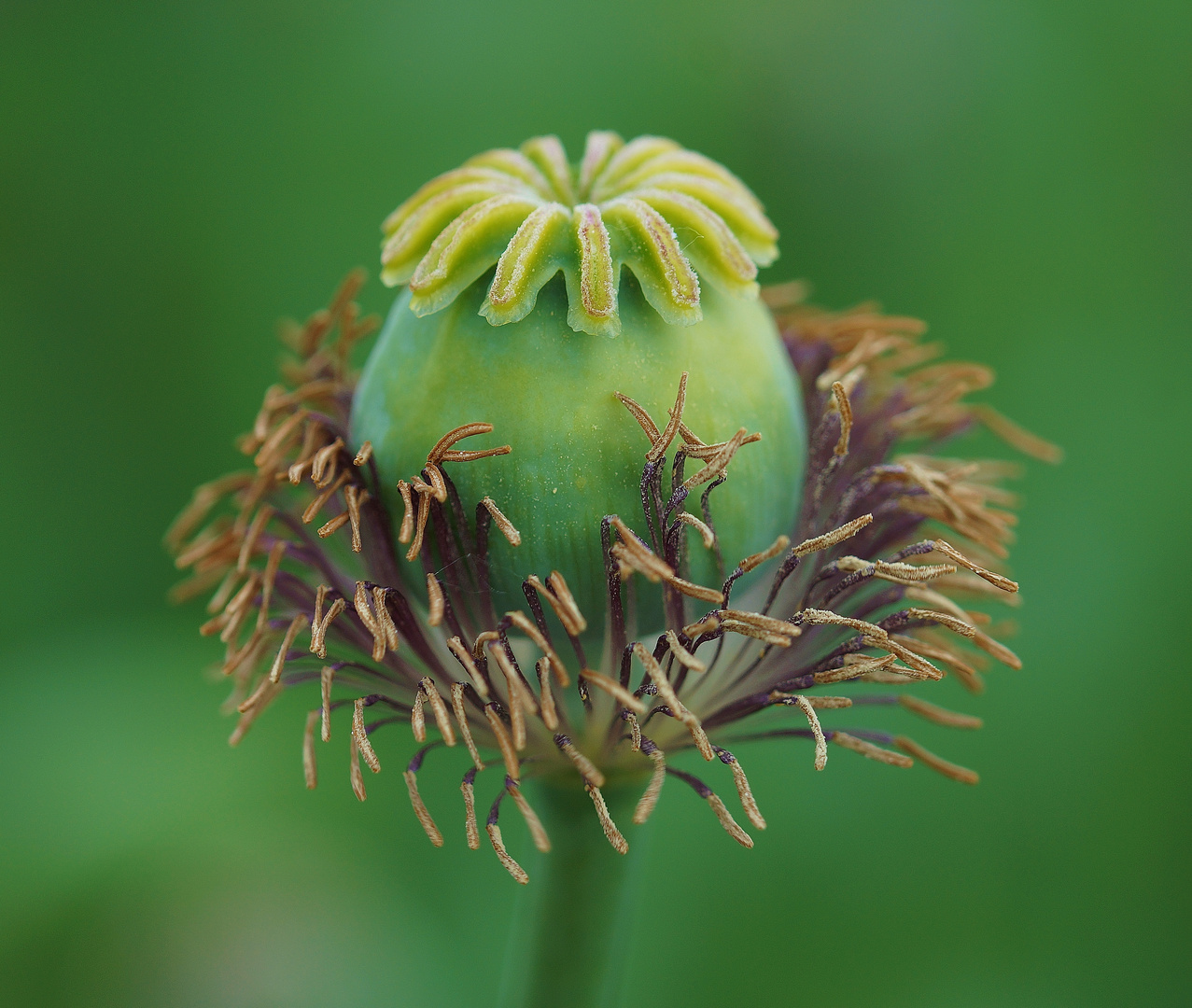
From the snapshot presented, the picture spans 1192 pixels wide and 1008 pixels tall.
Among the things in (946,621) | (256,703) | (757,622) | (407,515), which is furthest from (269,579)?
(946,621)

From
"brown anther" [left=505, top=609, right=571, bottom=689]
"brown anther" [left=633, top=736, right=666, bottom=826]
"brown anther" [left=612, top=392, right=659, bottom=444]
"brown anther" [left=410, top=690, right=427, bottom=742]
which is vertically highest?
"brown anther" [left=612, top=392, right=659, bottom=444]

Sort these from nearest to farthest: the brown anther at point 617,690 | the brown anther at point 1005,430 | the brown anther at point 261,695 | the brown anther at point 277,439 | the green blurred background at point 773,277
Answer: the brown anther at point 617,690 → the brown anther at point 261,695 → the brown anther at point 277,439 → the brown anther at point 1005,430 → the green blurred background at point 773,277

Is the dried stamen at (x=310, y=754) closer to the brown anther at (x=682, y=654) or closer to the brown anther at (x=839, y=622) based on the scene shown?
the brown anther at (x=682, y=654)

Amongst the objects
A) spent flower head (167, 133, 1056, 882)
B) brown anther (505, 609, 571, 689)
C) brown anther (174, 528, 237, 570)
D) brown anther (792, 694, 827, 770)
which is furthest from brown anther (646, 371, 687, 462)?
brown anther (174, 528, 237, 570)

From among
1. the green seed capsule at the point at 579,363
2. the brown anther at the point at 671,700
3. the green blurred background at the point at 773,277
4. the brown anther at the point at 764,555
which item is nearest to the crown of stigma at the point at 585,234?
the green seed capsule at the point at 579,363

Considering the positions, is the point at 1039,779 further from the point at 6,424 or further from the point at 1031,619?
the point at 6,424

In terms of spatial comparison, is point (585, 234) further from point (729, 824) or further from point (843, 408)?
point (729, 824)

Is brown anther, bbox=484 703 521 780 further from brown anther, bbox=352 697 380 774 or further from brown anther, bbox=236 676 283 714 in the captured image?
brown anther, bbox=236 676 283 714
